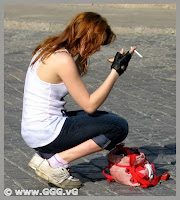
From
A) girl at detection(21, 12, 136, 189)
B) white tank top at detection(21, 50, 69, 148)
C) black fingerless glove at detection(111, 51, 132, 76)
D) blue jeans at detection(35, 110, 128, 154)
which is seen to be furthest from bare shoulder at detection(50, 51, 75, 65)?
blue jeans at detection(35, 110, 128, 154)

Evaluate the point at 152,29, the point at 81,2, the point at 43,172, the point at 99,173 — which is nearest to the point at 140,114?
the point at 99,173

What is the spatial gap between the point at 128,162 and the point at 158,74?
3749 mm

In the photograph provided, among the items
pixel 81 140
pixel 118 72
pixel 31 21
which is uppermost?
pixel 118 72

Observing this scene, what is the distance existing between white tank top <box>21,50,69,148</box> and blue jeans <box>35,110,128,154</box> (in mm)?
46

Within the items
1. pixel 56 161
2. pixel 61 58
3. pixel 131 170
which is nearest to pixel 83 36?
pixel 61 58

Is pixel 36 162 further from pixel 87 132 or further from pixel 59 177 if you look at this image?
pixel 87 132

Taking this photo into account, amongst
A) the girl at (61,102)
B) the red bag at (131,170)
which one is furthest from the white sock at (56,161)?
the red bag at (131,170)

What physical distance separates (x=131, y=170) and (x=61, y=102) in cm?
68

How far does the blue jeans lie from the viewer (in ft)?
15.5

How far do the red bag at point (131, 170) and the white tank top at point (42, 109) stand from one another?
489 millimetres

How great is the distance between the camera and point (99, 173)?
5.09m

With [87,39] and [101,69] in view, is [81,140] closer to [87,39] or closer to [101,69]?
[87,39]

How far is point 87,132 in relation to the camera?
471cm

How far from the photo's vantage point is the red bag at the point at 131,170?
479cm
